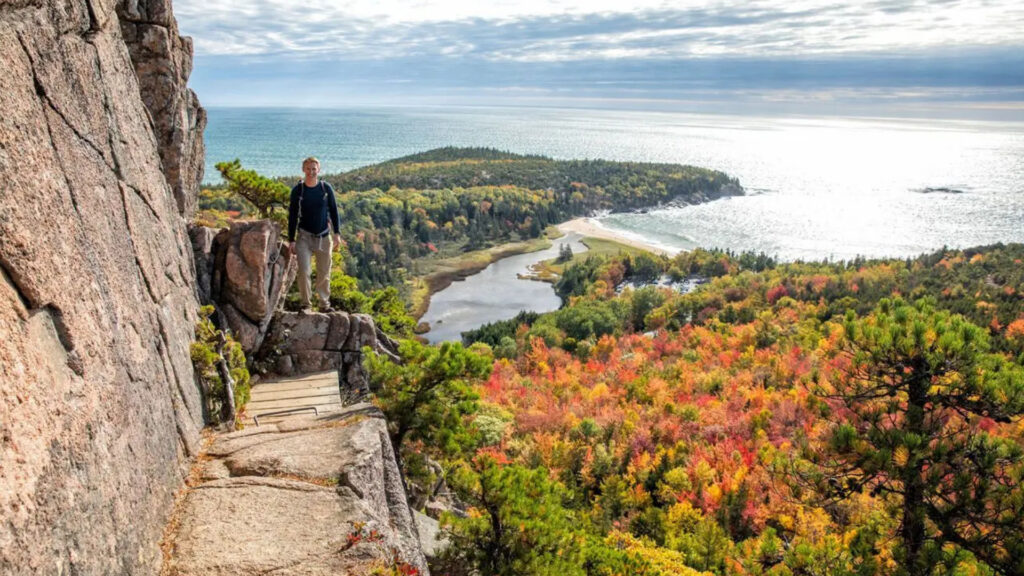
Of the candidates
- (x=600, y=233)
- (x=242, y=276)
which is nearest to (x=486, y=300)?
(x=600, y=233)

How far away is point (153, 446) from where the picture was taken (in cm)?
768

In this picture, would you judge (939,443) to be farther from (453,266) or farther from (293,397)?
(453,266)

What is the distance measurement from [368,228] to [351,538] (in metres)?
111

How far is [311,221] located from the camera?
1432 cm

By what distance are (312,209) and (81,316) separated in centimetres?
826

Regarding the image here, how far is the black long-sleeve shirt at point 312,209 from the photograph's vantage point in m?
14.0

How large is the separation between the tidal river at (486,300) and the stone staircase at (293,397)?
5946cm

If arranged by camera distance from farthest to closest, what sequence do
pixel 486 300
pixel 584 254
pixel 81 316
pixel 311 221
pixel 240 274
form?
pixel 584 254
pixel 486 300
pixel 311 221
pixel 240 274
pixel 81 316

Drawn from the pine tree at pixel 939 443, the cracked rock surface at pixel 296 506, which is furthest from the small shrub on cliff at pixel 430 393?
the pine tree at pixel 939 443

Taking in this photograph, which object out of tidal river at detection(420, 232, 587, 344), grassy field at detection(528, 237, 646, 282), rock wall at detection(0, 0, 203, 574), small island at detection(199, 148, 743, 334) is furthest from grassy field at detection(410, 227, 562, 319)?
rock wall at detection(0, 0, 203, 574)

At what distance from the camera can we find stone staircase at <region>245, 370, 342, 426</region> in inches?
485

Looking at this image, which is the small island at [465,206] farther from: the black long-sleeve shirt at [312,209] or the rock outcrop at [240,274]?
the rock outcrop at [240,274]

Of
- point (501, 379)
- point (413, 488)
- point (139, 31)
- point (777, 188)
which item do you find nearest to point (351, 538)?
point (413, 488)

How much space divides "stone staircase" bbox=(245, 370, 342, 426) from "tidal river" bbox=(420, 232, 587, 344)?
59.5 meters
